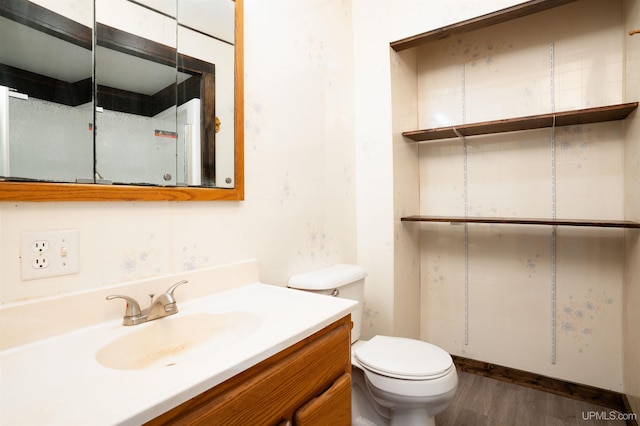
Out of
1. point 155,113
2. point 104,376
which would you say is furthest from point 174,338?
point 155,113

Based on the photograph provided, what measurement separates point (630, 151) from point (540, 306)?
962 millimetres

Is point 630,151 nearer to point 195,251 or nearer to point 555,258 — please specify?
point 555,258

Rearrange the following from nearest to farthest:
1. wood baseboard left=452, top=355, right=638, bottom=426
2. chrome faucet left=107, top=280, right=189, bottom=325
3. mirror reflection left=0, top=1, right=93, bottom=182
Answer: mirror reflection left=0, top=1, right=93, bottom=182, chrome faucet left=107, top=280, right=189, bottom=325, wood baseboard left=452, top=355, right=638, bottom=426

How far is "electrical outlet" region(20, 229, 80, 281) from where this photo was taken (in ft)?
2.63

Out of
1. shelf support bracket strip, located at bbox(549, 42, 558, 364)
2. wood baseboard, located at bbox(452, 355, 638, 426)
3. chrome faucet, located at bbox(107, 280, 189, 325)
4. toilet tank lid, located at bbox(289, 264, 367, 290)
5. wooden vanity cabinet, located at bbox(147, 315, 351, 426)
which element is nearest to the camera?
wooden vanity cabinet, located at bbox(147, 315, 351, 426)

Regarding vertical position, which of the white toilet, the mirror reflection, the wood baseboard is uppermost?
the mirror reflection

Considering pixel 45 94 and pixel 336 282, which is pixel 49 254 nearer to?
pixel 45 94

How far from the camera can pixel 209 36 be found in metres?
1.23

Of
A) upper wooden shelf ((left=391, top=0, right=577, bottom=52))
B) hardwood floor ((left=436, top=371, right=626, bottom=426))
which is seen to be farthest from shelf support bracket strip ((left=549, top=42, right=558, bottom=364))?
upper wooden shelf ((left=391, top=0, right=577, bottom=52))

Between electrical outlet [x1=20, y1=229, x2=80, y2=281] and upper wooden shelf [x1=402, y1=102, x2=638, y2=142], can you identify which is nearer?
electrical outlet [x1=20, y1=229, x2=80, y2=281]

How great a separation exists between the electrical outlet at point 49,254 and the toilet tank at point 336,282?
86cm

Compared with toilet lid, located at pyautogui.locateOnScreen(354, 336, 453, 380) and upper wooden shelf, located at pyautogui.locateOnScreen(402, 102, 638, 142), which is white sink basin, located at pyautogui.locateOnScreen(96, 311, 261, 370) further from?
upper wooden shelf, located at pyautogui.locateOnScreen(402, 102, 638, 142)

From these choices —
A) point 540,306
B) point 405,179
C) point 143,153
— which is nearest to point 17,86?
point 143,153

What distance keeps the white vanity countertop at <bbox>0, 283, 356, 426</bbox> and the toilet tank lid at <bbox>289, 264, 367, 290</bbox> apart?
0.51 metres
